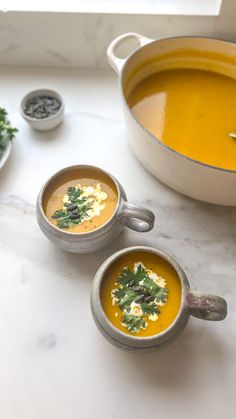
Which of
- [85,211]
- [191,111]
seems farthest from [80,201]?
[191,111]

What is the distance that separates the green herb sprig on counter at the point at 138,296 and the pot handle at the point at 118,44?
347 mm

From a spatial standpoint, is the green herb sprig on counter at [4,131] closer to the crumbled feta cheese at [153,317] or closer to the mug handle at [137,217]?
the mug handle at [137,217]

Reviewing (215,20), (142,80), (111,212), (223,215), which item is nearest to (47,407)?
(111,212)

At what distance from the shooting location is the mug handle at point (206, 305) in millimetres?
517

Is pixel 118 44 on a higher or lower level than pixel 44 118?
higher

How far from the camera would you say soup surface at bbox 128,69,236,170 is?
0.68 meters

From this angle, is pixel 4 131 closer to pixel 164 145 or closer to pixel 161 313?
pixel 164 145

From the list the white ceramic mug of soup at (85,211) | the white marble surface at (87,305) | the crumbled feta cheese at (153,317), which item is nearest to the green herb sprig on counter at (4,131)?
the white marble surface at (87,305)

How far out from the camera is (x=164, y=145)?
0.60m

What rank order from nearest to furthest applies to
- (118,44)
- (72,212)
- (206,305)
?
(206,305) → (72,212) → (118,44)

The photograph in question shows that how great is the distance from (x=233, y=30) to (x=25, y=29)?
0.39 m

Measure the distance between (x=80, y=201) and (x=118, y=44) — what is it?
295 millimetres

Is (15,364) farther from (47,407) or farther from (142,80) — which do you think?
(142,80)

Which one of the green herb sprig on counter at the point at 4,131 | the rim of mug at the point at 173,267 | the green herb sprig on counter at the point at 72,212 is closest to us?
the rim of mug at the point at 173,267
